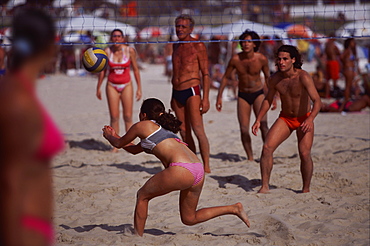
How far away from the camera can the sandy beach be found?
3885mm

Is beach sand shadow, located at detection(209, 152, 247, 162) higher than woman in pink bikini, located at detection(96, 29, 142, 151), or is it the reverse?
woman in pink bikini, located at detection(96, 29, 142, 151)

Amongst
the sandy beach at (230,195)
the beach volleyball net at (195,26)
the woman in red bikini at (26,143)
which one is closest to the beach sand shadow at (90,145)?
the sandy beach at (230,195)

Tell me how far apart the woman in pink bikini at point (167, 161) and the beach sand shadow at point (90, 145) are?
3959mm

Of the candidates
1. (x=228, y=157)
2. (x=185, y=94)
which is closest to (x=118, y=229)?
(x=185, y=94)

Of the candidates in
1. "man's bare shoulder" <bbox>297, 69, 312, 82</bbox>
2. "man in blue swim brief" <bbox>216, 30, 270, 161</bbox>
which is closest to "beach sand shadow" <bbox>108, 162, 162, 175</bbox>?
"man in blue swim brief" <bbox>216, 30, 270, 161</bbox>

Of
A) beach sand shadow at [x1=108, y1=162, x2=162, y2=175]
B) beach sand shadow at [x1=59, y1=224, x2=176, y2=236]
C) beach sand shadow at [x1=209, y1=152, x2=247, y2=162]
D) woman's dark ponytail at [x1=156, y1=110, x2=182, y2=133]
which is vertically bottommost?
beach sand shadow at [x1=59, y1=224, x2=176, y2=236]

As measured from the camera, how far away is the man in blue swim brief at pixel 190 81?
558 centimetres

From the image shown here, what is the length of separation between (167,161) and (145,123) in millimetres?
315

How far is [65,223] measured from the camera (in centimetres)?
426

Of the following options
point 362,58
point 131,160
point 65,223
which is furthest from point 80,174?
point 362,58

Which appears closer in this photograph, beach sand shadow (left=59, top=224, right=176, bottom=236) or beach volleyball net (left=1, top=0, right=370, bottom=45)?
beach sand shadow (left=59, top=224, right=176, bottom=236)

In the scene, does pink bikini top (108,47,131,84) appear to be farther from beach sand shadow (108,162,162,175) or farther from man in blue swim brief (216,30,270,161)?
man in blue swim brief (216,30,270,161)

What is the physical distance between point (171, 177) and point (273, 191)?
1.99 meters

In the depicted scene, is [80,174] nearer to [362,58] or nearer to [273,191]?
[273,191]
